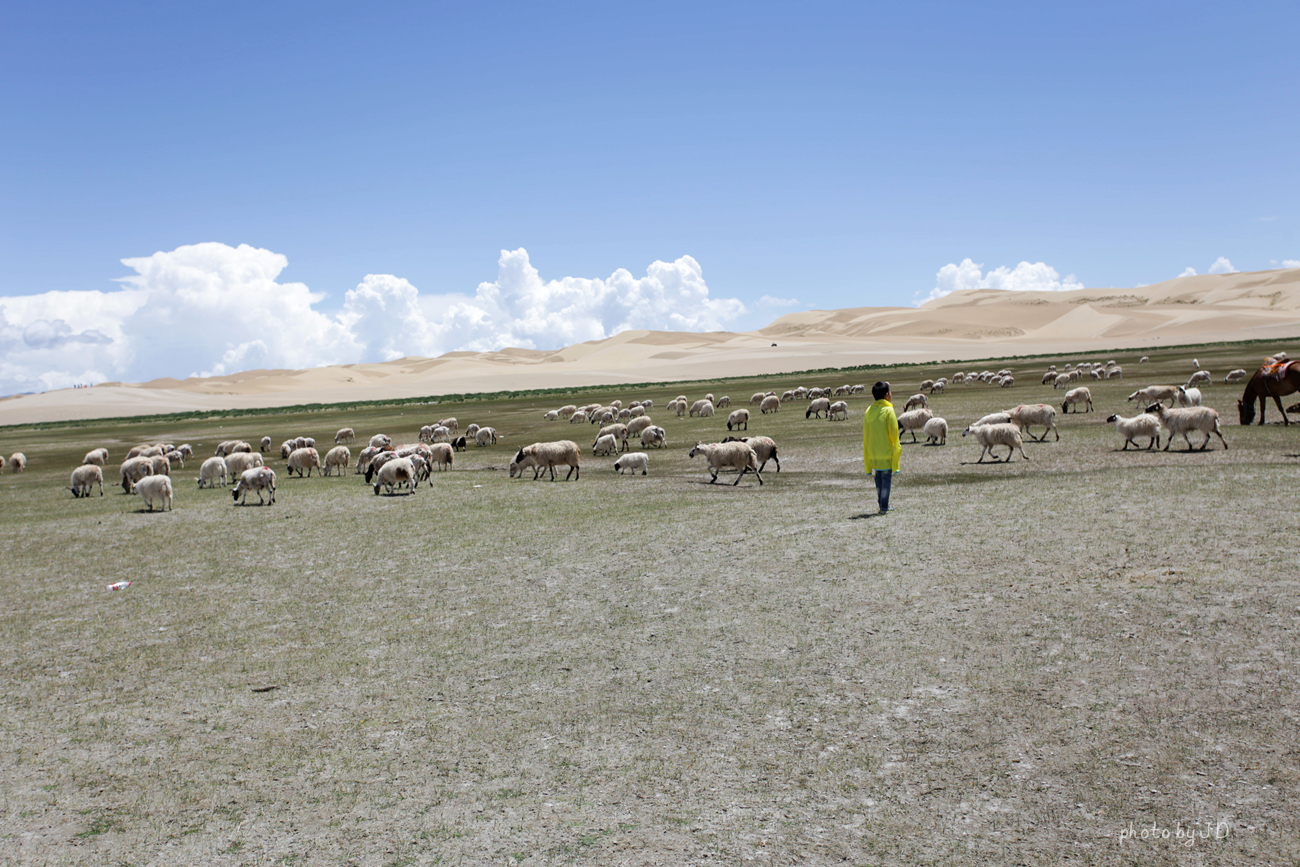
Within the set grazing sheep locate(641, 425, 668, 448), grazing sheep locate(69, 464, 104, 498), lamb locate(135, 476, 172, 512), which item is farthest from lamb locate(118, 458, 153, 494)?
grazing sheep locate(641, 425, 668, 448)

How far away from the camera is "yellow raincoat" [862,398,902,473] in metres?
15.1

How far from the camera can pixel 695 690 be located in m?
7.93

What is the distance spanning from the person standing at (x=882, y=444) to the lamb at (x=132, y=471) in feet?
83.6

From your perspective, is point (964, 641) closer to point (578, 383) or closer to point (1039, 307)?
point (578, 383)

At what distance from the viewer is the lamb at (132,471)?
27.5 m

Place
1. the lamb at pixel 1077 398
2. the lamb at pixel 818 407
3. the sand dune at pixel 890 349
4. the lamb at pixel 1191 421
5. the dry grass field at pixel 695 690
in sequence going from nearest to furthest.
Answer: the dry grass field at pixel 695 690 < the lamb at pixel 1191 421 < the lamb at pixel 1077 398 < the lamb at pixel 818 407 < the sand dune at pixel 890 349

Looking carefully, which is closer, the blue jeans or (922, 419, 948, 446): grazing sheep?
the blue jeans

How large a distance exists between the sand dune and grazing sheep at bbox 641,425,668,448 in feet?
291

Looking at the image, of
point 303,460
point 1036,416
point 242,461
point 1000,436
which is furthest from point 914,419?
point 242,461

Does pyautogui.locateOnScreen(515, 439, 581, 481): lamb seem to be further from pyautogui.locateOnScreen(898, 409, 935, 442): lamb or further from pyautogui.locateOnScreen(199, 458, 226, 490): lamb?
pyautogui.locateOnScreen(898, 409, 935, 442): lamb

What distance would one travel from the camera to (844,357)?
13325 cm

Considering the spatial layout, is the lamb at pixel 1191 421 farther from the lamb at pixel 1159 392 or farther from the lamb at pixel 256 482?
the lamb at pixel 256 482

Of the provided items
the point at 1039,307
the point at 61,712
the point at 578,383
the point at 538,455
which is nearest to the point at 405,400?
the point at 578,383

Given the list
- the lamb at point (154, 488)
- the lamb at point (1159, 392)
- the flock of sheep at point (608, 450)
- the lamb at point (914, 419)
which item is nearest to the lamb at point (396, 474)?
the flock of sheep at point (608, 450)
